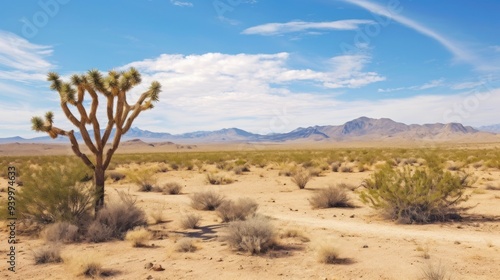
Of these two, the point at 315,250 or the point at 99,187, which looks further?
the point at 99,187

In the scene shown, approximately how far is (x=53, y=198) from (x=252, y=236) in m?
6.17

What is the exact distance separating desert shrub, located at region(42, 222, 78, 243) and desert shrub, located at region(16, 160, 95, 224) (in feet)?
2.46

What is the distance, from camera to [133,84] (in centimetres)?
1346

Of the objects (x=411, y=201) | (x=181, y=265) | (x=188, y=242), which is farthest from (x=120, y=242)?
(x=411, y=201)

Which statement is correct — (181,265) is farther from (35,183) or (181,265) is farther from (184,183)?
(184,183)

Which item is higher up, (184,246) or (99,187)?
(99,187)

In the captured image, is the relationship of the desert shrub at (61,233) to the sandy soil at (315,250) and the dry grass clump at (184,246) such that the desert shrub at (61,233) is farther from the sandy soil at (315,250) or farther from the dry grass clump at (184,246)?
the dry grass clump at (184,246)

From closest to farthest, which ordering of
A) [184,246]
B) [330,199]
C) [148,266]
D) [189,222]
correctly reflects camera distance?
1. [148,266]
2. [184,246]
3. [189,222]
4. [330,199]

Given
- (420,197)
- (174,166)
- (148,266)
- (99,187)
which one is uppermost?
(99,187)

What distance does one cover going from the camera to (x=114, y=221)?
11.6 metres

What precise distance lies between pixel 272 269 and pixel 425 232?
523cm

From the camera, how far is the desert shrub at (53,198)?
38.7ft

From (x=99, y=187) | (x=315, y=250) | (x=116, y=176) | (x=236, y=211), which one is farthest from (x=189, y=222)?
(x=116, y=176)

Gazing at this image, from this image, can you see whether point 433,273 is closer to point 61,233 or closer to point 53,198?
point 61,233
